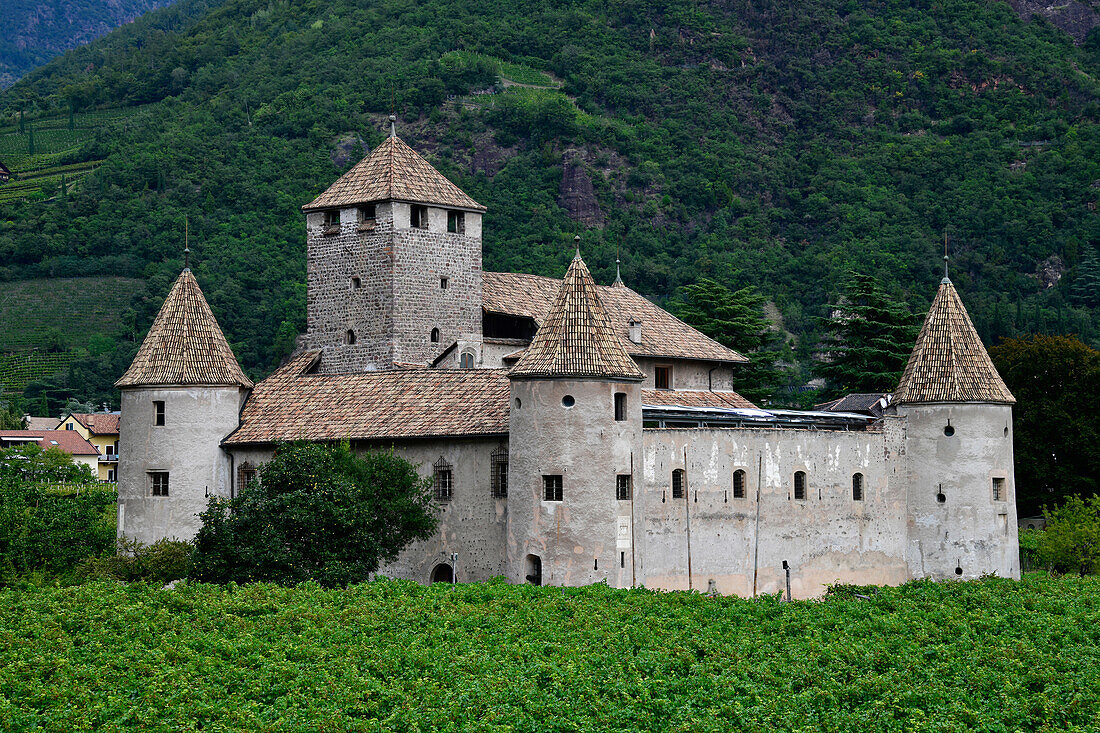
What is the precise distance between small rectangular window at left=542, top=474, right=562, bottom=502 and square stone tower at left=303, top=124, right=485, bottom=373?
1292 cm

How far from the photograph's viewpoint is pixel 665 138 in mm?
143125

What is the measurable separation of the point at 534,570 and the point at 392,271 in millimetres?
16695

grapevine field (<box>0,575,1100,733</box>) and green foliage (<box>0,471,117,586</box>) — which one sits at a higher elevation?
green foliage (<box>0,471,117,586</box>)

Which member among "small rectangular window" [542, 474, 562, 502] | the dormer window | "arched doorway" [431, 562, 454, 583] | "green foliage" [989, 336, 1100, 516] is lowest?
"arched doorway" [431, 562, 454, 583]

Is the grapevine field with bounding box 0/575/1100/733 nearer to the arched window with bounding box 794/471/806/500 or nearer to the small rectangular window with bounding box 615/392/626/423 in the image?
the small rectangular window with bounding box 615/392/626/423

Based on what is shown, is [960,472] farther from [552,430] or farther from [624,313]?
[552,430]

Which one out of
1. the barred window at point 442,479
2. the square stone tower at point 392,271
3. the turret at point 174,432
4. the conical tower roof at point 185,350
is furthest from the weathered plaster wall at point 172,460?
the square stone tower at point 392,271

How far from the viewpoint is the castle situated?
162ft

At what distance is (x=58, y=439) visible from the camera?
115 m

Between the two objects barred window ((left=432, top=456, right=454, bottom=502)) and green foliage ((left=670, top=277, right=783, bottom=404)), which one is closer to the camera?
barred window ((left=432, top=456, right=454, bottom=502))

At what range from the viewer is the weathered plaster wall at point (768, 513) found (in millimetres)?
52812

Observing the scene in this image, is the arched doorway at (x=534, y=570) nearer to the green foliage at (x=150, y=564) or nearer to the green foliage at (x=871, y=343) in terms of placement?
the green foliage at (x=150, y=564)

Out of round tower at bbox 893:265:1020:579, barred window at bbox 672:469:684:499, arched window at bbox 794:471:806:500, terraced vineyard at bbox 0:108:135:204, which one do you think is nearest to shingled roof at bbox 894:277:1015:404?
round tower at bbox 893:265:1020:579

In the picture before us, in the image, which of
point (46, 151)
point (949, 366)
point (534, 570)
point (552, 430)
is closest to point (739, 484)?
point (552, 430)
